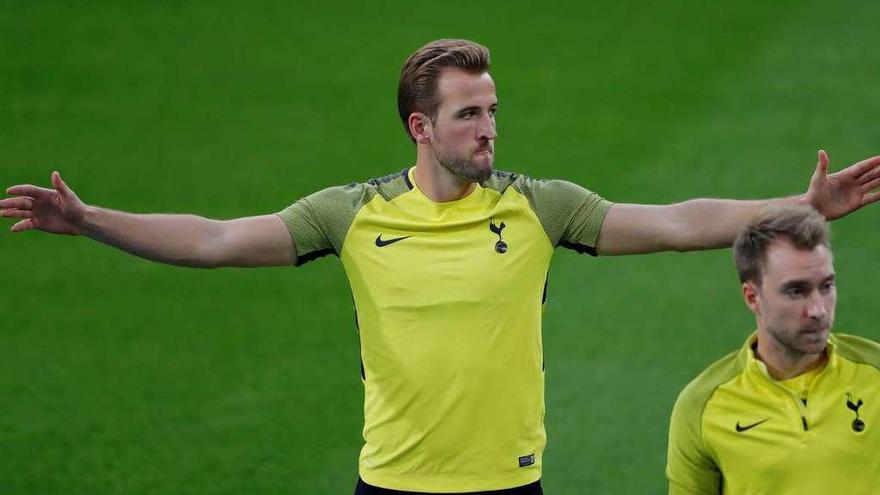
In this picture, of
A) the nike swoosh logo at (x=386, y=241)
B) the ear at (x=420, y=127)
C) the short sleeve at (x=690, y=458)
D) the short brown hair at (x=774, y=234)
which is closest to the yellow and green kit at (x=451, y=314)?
the nike swoosh logo at (x=386, y=241)

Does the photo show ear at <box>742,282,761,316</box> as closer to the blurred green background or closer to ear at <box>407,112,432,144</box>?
ear at <box>407,112,432,144</box>

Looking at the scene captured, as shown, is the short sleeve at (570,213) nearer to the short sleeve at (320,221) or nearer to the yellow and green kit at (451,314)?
the yellow and green kit at (451,314)

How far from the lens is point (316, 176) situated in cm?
1149

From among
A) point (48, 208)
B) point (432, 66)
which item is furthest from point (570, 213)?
point (48, 208)

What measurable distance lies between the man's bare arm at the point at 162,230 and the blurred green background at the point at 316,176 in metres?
2.60

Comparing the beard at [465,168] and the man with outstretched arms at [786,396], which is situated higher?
the beard at [465,168]

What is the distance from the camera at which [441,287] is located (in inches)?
225

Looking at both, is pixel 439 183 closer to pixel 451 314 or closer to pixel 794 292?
pixel 451 314

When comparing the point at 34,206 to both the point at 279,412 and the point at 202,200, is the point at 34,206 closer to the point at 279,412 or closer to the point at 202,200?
the point at 279,412

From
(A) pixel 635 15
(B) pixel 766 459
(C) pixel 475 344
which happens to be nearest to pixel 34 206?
(C) pixel 475 344

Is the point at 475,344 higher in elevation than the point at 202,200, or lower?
lower

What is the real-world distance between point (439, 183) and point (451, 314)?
551 millimetres

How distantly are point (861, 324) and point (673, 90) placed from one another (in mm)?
3406

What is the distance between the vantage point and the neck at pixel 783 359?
4.95 meters
